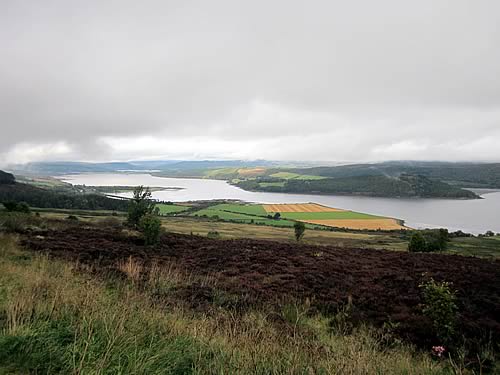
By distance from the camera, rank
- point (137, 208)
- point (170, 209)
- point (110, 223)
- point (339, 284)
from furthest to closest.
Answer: point (170, 209) < point (110, 223) < point (137, 208) < point (339, 284)

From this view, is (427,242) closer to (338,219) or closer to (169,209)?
(338,219)

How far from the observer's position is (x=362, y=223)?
9362 centimetres

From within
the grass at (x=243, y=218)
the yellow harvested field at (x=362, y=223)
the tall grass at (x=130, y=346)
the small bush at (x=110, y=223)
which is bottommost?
the yellow harvested field at (x=362, y=223)

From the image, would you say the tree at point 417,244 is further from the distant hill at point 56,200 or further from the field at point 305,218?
the distant hill at point 56,200

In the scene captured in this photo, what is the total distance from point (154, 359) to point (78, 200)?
379 ft

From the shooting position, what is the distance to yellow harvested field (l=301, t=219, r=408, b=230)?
3457 inches

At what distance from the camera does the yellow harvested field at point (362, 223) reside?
87812 millimetres

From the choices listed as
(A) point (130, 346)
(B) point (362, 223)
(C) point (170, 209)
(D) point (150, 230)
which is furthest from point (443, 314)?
(C) point (170, 209)

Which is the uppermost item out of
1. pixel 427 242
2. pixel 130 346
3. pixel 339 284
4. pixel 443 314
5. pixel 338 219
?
pixel 130 346

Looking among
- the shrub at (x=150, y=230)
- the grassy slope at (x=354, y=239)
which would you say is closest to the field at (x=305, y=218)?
the grassy slope at (x=354, y=239)

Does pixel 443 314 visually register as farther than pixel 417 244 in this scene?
No

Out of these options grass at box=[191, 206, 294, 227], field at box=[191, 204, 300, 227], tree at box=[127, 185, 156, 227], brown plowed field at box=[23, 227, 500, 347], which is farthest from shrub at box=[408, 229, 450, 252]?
grass at box=[191, 206, 294, 227]

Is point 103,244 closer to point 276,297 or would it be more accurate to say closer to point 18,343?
point 276,297

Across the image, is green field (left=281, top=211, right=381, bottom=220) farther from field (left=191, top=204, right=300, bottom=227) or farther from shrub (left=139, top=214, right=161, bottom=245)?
shrub (left=139, top=214, right=161, bottom=245)
